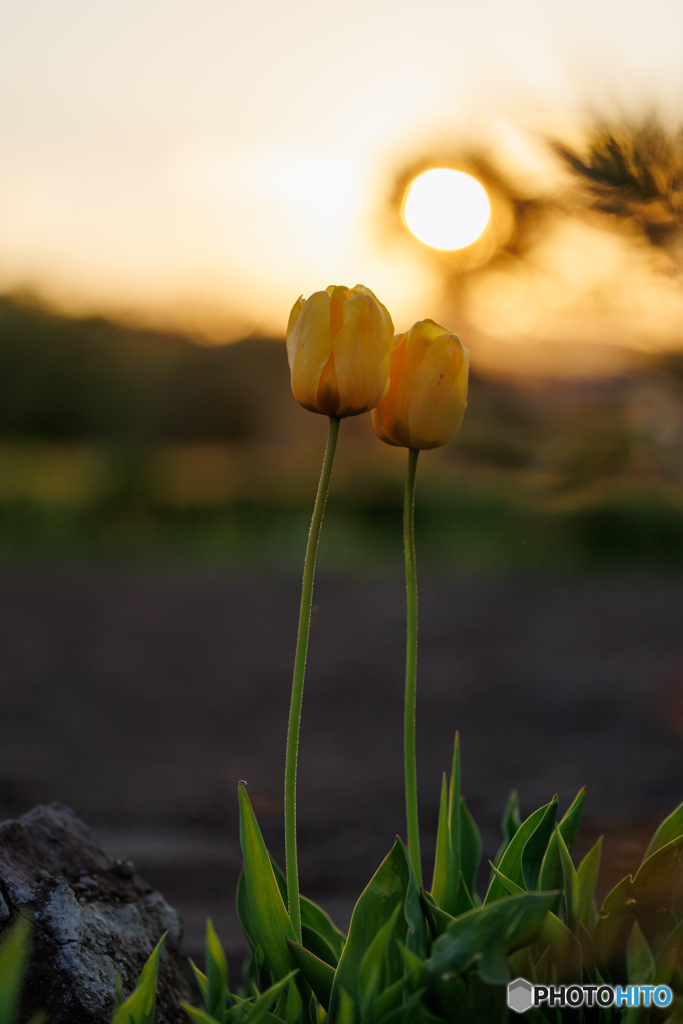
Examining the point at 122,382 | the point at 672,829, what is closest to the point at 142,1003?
the point at 672,829

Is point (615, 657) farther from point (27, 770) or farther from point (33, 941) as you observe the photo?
point (33, 941)

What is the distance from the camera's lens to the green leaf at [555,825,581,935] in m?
1.09

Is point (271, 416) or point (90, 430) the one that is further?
point (90, 430)

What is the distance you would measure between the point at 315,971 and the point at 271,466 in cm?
875

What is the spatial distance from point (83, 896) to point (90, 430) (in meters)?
12.7

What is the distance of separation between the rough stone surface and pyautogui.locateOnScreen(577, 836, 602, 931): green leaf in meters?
0.61

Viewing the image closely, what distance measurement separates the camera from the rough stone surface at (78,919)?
42.7 inches

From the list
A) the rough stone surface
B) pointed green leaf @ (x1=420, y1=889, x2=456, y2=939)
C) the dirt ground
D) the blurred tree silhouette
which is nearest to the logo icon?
pointed green leaf @ (x1=420, y1=889, x2=456, y2=939)

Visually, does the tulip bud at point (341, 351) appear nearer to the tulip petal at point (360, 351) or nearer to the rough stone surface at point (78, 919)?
the tulip petal at point (360, 351)

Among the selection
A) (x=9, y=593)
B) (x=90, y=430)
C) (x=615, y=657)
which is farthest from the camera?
(x=90, y=430)

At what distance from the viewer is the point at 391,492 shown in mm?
8781

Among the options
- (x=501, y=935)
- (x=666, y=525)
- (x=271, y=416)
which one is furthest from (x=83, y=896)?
(x=271, y=416)
